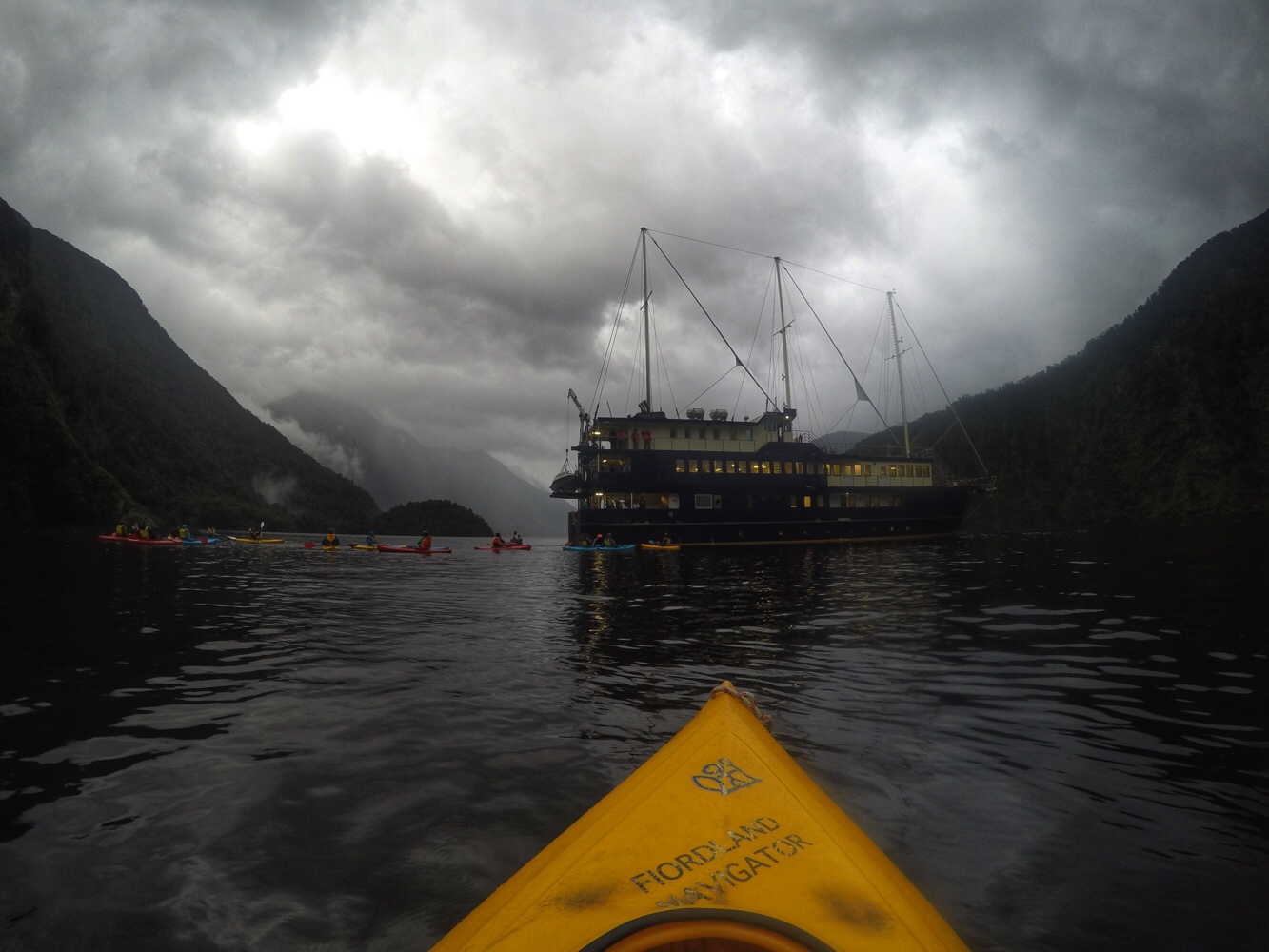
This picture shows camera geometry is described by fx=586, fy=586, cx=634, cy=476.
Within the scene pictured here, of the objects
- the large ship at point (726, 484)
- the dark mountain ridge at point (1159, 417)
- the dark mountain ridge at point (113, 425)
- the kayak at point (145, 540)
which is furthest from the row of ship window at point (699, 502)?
the dark mountain ridge at point (1159, 417)

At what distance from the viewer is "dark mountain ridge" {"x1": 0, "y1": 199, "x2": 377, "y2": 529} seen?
6788cm

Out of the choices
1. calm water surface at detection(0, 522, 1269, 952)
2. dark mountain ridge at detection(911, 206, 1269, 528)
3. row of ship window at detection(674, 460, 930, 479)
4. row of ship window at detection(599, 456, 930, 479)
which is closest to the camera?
calm water surface at detection(0, 522, 1269, 952)

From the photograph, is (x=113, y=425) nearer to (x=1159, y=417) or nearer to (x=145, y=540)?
(x=145, y=540)

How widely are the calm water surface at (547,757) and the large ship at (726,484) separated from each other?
30.4m

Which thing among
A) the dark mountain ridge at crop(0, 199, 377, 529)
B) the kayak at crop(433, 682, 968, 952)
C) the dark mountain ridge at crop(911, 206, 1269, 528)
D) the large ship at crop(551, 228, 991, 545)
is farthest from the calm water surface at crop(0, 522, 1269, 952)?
the dark mountain ridge at crop(911, 206, 1269, 528)

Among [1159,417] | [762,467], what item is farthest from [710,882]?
[1159,417]

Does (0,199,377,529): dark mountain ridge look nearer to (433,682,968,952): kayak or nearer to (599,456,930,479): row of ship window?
(599,456,930,479): row of ship window

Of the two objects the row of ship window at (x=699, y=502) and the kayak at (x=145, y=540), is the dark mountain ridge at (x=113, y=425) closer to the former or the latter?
the kayak at (x=145, y=540)

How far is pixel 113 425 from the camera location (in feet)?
383

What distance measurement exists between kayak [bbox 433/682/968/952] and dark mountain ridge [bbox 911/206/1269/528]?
11772 centimetres

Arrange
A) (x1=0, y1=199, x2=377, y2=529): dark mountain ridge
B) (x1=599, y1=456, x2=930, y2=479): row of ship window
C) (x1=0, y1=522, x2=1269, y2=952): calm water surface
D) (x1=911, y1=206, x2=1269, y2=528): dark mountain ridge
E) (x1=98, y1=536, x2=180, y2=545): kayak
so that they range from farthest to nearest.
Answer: (x1=911, y1=206, x2=1269, y2=528): dark mountain ridge
(x1=0, y1=199, x2=377, y2=529): dark mountain ridge
(x1=599, y1=456, x2=930, y2=479): row of ship window
(x1=98, y1=536, x2=180, y2=545): kayak
(x1=0, y1=522, x2=1269, y2=952): calm water surface

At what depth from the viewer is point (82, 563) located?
1001 inches

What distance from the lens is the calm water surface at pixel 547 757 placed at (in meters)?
3.44

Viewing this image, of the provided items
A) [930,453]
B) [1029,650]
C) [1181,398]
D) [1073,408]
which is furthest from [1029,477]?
[1029,650]
